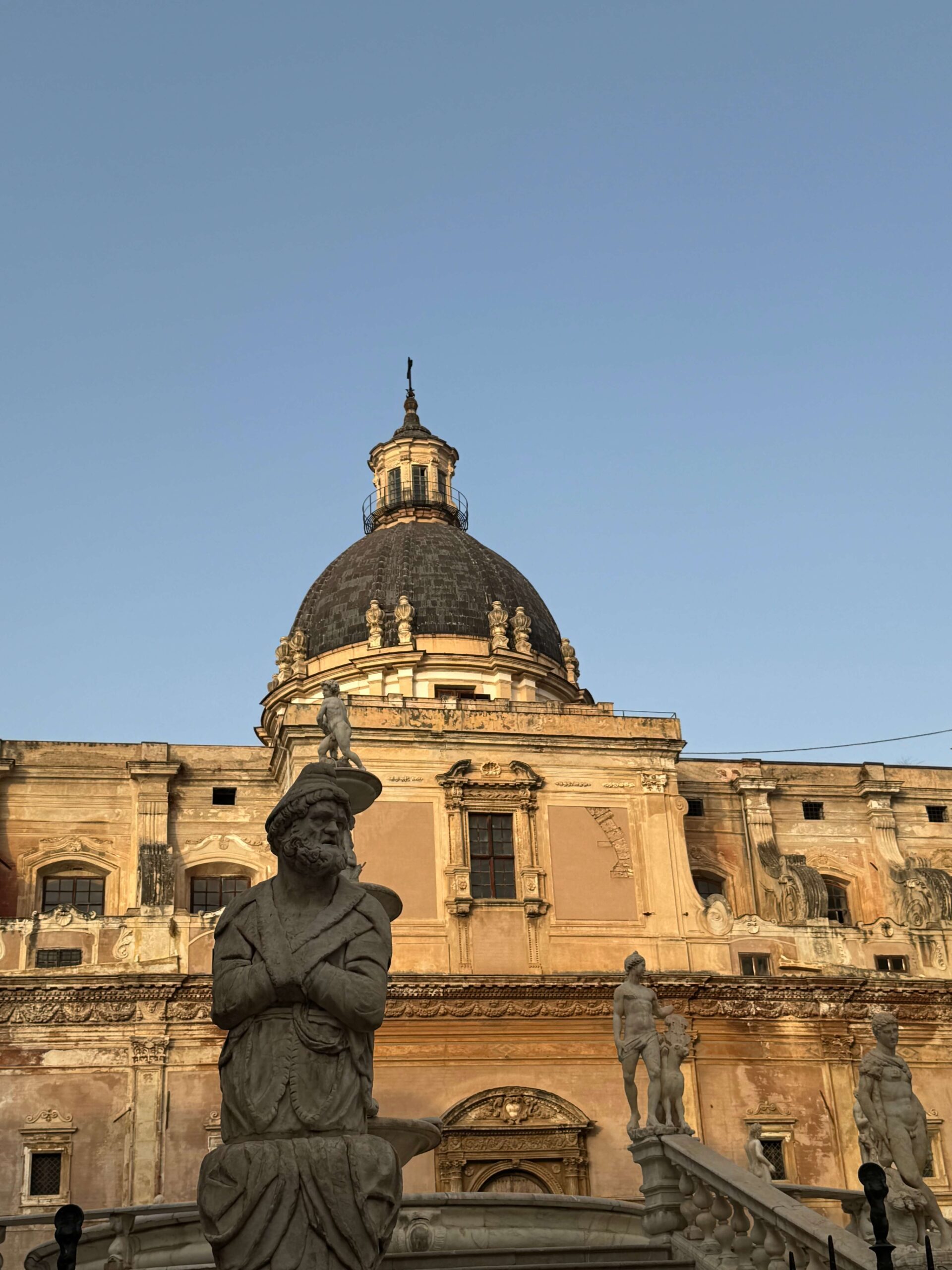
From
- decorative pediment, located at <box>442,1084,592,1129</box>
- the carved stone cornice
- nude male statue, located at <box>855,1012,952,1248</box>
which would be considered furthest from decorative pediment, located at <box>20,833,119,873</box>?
nude male statue, located at <box>855,1012,952,1248</box>

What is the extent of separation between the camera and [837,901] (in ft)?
117

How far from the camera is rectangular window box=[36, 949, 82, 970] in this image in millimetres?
29219

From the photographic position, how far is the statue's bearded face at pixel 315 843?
6.52 meters

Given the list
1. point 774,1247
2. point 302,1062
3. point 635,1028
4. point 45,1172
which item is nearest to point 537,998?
point 45,1172

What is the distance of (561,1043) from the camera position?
95.6 feet

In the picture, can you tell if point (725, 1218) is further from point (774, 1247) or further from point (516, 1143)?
point (516, 1143)

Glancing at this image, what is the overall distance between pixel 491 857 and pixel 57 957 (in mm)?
8418

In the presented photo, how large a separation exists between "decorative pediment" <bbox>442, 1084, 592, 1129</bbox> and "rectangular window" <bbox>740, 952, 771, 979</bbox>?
485cm

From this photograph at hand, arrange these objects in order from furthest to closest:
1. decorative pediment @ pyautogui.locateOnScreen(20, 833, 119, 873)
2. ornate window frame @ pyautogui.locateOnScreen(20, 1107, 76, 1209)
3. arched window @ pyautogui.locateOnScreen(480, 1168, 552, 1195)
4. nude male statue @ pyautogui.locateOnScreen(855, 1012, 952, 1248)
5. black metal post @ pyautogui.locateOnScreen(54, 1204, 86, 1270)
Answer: decorative pediment @ pyautogui.locateOnScreen(20, 833, 119, 873)
arched window @ pyautogui.locateOnScreen(480, 1168, 552, 1195)
ornate window frame @ pyautogui.locateOnScreen(20, 1107, 76, 1209)
nude male statue @ pyautogui.locateOnScreen(855, 1012, 952, 1248)
black metal post @ pyautogui.locateOnScreen(54, 1204, 86, 1270)

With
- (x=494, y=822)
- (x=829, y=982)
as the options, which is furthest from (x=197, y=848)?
(x=829, y=982)

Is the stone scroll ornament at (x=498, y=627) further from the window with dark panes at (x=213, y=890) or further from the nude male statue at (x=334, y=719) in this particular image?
the nude male statue at (x=334, y=719)

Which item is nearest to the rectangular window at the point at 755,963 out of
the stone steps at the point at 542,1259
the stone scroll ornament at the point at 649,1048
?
the stone scroll ornament at the point at 649,1048

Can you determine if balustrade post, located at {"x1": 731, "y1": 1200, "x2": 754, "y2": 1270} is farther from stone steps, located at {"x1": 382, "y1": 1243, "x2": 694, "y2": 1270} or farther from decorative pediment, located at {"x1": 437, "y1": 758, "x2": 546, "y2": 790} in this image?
decorative pediment, located at {"x1": 437, "y1": 758, "x2": 546, "y2": 790}

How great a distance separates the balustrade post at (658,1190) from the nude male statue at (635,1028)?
2047mm
